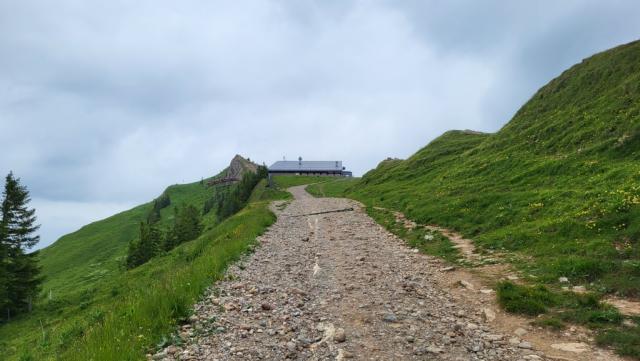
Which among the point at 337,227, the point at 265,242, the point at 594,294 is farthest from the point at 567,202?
the point at 265,242

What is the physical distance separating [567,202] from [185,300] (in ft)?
71.2

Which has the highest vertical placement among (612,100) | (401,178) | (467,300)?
(612,100)

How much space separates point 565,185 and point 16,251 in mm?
70046

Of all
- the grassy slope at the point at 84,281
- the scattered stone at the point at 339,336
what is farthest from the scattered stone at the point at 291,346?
the grassy slope at the point at 84,281

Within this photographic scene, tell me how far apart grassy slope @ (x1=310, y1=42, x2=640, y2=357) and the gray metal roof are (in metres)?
125

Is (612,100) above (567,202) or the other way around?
above

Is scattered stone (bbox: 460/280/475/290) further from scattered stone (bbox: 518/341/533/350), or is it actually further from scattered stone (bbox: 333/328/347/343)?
scattered stone (bbox: 333/328/347/343)

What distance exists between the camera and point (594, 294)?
12.1m

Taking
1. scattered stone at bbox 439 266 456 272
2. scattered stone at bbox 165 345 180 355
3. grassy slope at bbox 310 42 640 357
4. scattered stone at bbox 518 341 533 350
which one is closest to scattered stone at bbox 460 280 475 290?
grassy slope at bbox 310 42 640 357

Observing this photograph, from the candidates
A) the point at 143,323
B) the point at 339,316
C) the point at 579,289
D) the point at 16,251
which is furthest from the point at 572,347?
the point at 16,251

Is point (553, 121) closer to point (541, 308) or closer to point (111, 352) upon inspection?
point (541, 308)

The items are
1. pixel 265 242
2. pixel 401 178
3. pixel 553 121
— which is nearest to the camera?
pixel 265 242

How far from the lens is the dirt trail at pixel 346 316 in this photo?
9.46m

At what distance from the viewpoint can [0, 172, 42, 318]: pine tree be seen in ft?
173
